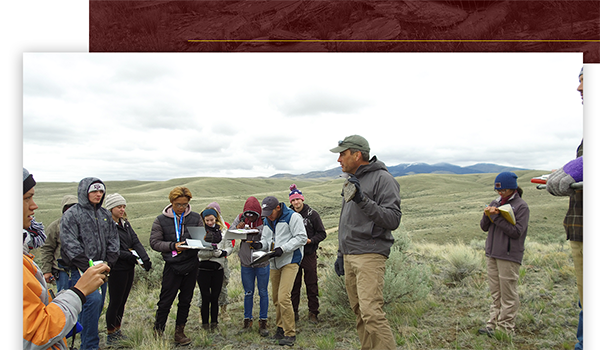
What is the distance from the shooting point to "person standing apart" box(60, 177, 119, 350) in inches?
145

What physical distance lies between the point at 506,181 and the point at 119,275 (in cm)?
485

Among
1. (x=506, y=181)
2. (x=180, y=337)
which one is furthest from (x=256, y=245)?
(x=506, y=181)

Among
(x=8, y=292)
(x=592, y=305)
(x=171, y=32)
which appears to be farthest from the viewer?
(x=171, y=32)

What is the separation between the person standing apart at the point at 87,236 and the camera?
3.67m

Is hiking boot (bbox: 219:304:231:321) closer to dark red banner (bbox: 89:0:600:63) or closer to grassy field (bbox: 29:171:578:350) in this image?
grassy field (bbox: 29:171:578:350)

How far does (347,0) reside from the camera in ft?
12.1

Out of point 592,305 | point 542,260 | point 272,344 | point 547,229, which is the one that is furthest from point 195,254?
point 547,229

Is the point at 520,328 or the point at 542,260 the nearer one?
the point at 520,328

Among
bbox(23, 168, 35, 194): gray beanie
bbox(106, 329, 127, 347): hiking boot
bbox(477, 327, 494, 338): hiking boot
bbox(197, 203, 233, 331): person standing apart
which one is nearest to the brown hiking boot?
bbox(197, 203, 233, 331): person standing apart

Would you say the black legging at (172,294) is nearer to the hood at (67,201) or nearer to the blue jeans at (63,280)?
the blue jeans at (63,280)

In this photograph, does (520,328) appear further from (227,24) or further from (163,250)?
(227,24)

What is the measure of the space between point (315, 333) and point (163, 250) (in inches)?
88.7

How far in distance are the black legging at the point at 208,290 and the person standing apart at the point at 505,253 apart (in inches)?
134

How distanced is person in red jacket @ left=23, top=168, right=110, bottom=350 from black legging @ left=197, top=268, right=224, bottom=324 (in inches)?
114
